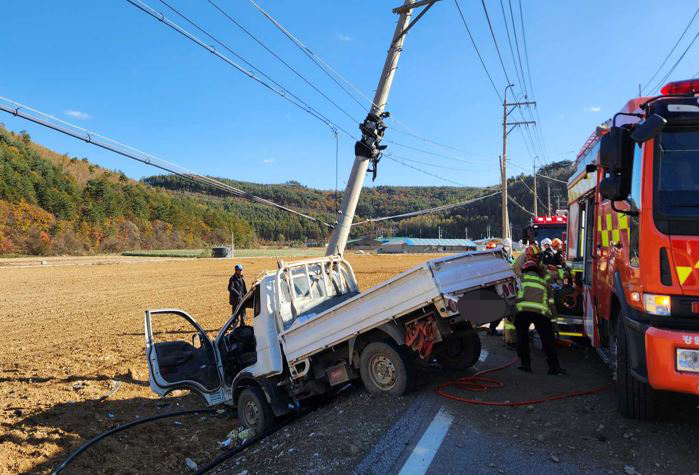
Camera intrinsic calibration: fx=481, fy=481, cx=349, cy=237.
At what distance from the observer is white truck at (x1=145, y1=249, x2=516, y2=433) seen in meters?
4.94

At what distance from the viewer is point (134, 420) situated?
674 cm

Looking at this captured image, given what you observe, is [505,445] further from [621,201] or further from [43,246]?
[43,246]

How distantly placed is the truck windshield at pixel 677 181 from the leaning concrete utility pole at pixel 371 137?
19.6 feet

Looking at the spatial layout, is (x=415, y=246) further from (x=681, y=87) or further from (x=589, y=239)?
(x=681, y=87)

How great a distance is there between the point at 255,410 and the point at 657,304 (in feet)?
14.2

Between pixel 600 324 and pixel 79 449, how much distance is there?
622 cm

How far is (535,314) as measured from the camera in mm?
6219

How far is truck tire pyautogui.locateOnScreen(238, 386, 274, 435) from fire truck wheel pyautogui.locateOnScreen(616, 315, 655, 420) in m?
3.66

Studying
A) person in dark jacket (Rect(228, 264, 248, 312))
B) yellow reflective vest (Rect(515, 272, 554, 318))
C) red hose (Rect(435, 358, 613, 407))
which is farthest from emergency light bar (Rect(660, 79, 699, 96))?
person in dark jacket (Rect(228, 264, 248, 312))

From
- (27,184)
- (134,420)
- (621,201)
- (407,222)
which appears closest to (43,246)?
(27,184)

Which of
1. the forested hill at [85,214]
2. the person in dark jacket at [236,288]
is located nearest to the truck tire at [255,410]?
the person in dark jacket at [236,288]

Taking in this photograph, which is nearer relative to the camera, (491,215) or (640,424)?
(640,424)

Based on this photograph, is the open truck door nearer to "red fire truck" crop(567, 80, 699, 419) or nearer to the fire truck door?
"red fire truck" crop(567, 80, 699, 419)

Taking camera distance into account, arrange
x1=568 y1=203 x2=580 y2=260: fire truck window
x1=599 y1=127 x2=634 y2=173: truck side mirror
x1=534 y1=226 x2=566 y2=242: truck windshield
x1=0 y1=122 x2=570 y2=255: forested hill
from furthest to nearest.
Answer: x1=0 y1=122 x2=570 y2=255: forested hill < x1=534 y1=226 x2=566 y2=242: truck windshield < x1=568 y1=203 x2=580 y2=260: fire truck window < x1=599 y1=127 x2=634 y2=173: truck side mirror
